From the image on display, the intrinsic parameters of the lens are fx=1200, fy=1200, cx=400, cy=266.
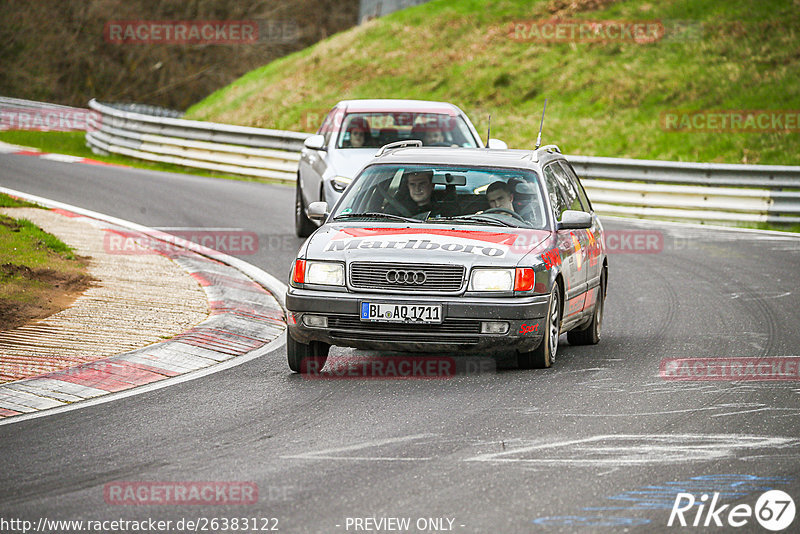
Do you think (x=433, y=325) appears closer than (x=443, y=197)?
Yes

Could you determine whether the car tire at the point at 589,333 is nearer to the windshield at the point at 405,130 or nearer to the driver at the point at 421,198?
the driver at the point at 421,198

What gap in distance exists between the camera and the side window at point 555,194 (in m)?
9.57

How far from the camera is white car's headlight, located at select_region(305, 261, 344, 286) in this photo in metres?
8.46

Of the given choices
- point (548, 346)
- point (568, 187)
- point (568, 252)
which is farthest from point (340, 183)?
point (548, 346)

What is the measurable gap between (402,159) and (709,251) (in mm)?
8108

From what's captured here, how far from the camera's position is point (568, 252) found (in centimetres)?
925

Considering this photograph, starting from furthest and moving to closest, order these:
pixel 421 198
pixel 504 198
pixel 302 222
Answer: pixel 302 222
pixel 421 198
pixel 504 198

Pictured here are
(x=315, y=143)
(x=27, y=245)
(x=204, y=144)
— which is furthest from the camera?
(x=204, y=144)

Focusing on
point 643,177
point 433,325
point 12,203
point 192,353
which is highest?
point 643,177

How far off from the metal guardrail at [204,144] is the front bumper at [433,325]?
15.9 m

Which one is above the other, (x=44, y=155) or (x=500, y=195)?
(x=500, y=195)

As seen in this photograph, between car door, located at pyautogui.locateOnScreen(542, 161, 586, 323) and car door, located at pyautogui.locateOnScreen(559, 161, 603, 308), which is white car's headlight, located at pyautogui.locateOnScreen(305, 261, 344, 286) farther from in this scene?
car door, located at pyautogui.locateOnScreen(559, 161, 603, 308)

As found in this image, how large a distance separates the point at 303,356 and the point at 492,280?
1500mm

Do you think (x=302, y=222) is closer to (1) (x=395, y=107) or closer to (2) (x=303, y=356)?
(1) (x=395, y=107)
